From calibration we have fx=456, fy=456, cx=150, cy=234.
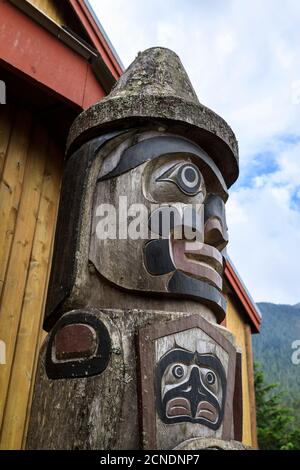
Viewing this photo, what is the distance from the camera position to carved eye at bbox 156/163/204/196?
1.78 metres

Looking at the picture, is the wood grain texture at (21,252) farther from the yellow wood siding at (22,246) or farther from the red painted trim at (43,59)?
the red painted trim at (43,59)

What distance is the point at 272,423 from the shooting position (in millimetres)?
14398

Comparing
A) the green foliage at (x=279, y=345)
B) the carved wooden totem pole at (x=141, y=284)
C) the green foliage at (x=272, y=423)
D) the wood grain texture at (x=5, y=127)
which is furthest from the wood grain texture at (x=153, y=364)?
the green foliage at (x=279, y=345)

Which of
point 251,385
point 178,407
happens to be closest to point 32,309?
point 178,407

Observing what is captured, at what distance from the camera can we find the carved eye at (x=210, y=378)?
145 centimetres

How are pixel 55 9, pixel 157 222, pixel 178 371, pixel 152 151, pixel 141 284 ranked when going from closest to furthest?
pixel 178 371, pixel 141 284, pixel 157 222, pixel 152 151, pixel 55 9

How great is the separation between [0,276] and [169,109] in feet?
4.37

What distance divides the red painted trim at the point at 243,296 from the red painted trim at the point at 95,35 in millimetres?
3151

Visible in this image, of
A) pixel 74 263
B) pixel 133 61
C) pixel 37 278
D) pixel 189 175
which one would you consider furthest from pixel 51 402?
pixel 133 61

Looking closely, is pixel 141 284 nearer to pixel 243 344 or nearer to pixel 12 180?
pixel 12 180

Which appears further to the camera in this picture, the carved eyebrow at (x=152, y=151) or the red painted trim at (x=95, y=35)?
the red painted trim at (x=95, y=35)

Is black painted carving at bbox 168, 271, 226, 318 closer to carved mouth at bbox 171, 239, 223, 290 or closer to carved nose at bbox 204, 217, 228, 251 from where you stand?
carved mouth at bbox 171, 239, 223, 290

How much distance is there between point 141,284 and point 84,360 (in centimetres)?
33
